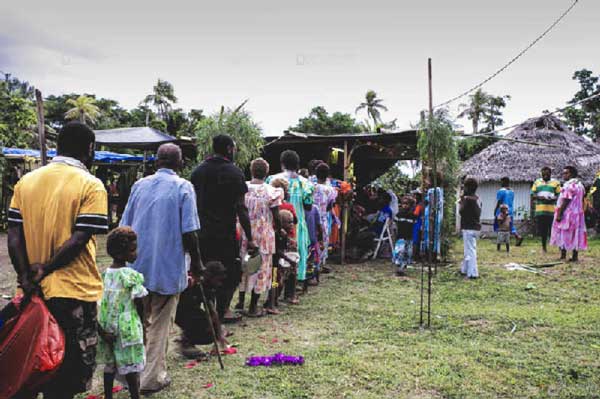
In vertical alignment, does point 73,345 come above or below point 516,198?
below

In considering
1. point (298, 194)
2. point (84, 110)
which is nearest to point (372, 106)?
point (84, 110)

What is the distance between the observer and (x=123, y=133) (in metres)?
13.2

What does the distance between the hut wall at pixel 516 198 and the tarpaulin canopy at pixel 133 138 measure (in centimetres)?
1269

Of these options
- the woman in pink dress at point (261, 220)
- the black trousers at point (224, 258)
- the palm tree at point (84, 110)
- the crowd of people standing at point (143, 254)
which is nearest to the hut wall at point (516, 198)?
the crowd of people standing at point (143, 254)

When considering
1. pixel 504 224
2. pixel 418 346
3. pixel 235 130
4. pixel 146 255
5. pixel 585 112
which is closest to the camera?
pixel 146 255

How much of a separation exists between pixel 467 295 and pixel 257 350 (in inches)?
151

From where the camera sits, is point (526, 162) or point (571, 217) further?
point (526, 162)

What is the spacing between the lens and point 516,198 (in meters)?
18.9

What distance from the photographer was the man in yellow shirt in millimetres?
2605

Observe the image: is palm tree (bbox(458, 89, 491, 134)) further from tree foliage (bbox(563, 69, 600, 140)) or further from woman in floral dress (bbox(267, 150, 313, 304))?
woman in floral dress (bbox(267, 150, 313, 304))

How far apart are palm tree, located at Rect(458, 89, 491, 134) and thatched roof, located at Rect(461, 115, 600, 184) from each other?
66.8 ft

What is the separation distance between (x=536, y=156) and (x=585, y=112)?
1077 cm

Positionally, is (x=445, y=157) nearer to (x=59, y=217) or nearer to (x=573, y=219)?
(x=573, y=219)

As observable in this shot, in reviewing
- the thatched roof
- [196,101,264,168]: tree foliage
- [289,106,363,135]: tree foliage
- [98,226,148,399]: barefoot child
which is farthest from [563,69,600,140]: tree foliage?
[98,226,148,399]: barefoot child
